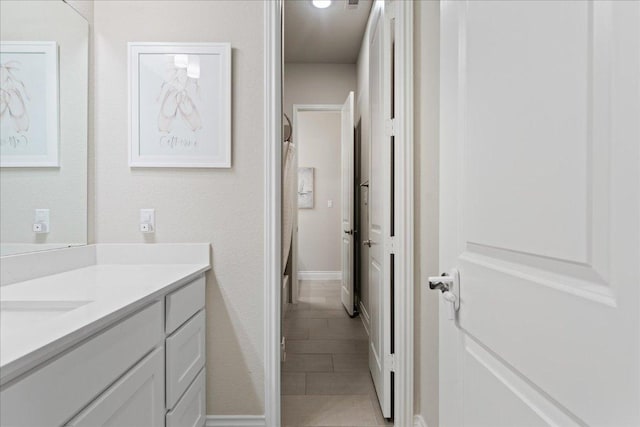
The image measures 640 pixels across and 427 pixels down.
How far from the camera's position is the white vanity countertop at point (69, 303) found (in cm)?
71

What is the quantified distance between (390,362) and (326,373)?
2.59ft

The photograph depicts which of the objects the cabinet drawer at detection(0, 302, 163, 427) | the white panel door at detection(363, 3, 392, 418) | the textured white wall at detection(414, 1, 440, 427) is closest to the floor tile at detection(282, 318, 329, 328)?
the white panel door at detection(363, 3, 392, 418)

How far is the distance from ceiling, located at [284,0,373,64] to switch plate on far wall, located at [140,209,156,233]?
229cm

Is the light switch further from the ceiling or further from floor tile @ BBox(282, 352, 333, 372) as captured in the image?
the ceiling

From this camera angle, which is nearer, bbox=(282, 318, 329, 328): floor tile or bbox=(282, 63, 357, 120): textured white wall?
bbox=(282, 318, 329, 328): floor tile

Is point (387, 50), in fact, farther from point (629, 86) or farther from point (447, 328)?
point (629, 86)

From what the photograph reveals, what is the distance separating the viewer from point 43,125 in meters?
1.52

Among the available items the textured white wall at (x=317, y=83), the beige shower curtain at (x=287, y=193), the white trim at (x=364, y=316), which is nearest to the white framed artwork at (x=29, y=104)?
the beige shower curtain at (x=287, y=193)

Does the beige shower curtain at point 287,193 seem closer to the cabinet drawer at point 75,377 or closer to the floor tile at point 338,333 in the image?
the floor tile at point 338,333

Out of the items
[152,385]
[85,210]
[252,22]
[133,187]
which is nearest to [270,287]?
[152,385]

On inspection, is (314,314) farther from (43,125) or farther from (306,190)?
(43,125)

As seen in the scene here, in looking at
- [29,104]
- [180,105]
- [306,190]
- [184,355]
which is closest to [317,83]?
[306,190]

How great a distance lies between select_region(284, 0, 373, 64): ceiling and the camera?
3254mm

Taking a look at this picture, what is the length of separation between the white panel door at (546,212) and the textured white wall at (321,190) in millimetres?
4800
